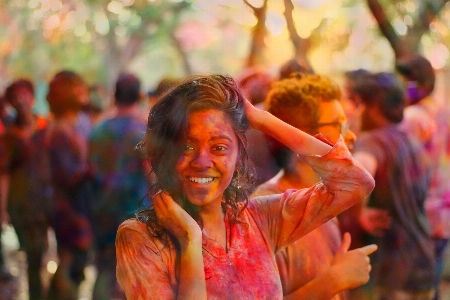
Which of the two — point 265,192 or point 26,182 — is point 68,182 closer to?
point 26,182

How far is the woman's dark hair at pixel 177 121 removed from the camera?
1.44 meters

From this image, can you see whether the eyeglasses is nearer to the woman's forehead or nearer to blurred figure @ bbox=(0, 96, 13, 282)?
the woman's forehead

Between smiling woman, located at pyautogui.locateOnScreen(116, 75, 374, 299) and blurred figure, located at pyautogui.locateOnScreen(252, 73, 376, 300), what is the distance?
0.50 ft

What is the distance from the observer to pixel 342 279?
1840 mm

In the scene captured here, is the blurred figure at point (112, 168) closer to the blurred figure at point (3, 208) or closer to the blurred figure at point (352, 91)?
the blurred figure at point (352, 91)

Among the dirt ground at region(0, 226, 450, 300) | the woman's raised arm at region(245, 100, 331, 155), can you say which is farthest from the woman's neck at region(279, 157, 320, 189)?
the dirt ground at region(0, 226, 450, 300)

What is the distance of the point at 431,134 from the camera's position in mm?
4059

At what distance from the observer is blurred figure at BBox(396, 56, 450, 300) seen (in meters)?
3.86

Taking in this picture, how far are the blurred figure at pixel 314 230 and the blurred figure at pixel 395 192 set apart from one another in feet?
2.94

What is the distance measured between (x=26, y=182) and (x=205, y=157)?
135 inches

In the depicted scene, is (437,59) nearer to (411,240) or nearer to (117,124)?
(411,240)

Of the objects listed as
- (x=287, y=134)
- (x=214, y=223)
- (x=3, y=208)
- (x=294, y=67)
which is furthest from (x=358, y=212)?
(x=3, y=208)

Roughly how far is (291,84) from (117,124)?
150 centimetres

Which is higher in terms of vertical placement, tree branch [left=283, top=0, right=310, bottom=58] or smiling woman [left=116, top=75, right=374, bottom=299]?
tree branch [left=283, top=0, right=310, bottom=58]
